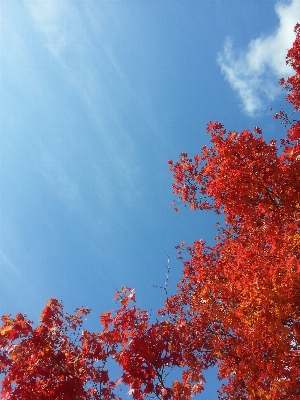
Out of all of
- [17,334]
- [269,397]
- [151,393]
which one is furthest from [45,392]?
[269,397]

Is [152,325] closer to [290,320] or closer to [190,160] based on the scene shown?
[290,320]

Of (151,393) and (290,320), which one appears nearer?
(151,393)

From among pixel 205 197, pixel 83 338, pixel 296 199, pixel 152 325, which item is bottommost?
pixel 83 338

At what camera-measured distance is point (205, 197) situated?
13867mm

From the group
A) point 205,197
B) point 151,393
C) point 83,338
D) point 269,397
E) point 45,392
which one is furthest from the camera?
point 205,197

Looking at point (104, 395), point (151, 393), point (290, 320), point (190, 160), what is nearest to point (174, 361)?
point (151, 393)

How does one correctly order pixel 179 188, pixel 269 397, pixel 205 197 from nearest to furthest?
pixel 269 397 < pixel 205 197 < pixel 179 188

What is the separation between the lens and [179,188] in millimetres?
14852

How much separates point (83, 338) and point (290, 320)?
7.50 m

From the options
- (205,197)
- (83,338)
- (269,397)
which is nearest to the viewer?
(269,397)

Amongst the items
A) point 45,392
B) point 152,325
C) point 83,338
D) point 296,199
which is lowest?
point 45,392

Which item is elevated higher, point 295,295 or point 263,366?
point 295,295

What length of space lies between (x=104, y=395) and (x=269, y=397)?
18.4ft

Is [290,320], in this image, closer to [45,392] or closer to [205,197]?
[205,197]
